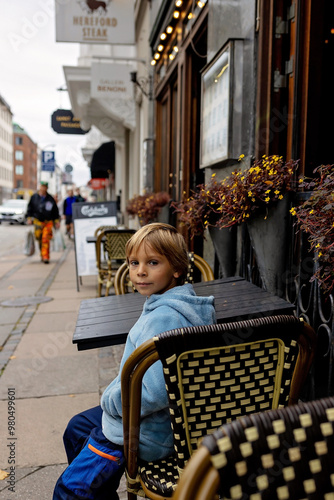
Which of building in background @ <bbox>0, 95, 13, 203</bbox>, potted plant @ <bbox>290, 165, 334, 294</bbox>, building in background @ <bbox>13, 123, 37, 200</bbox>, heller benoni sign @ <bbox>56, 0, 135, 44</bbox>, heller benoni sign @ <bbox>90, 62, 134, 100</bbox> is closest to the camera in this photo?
potted plant @ <bbox>290, 165, 334, 294</bbox>

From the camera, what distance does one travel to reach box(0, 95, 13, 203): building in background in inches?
3182

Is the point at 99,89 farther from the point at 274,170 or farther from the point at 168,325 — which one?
the point at 168,325

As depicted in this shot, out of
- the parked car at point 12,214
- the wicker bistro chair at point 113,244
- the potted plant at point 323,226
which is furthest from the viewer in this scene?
the parked car at point 12,214

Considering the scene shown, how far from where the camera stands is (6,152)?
85.8 meters

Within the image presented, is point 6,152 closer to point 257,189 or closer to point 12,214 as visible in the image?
point 12,214

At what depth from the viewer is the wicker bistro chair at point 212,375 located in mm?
1291

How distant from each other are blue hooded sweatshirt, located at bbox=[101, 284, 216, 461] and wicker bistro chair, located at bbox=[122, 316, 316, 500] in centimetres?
6

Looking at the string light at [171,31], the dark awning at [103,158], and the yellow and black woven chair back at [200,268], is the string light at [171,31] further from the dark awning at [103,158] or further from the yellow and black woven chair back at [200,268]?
the dark awning at [103,158]

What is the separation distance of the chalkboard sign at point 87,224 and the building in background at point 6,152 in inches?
2973

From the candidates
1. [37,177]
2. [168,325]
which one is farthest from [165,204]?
[37,177]

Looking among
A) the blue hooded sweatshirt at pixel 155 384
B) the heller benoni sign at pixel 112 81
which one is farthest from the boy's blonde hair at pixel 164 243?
the heller benoni sign at pixel 112 81

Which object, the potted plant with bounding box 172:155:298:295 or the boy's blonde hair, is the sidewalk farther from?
the potted plant with bounding box 172:155:298:295

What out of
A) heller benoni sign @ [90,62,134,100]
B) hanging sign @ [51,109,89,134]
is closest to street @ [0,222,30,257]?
hanging sign @ [51,109,89,134]

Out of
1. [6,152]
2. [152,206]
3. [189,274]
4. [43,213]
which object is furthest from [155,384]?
[6,152]
